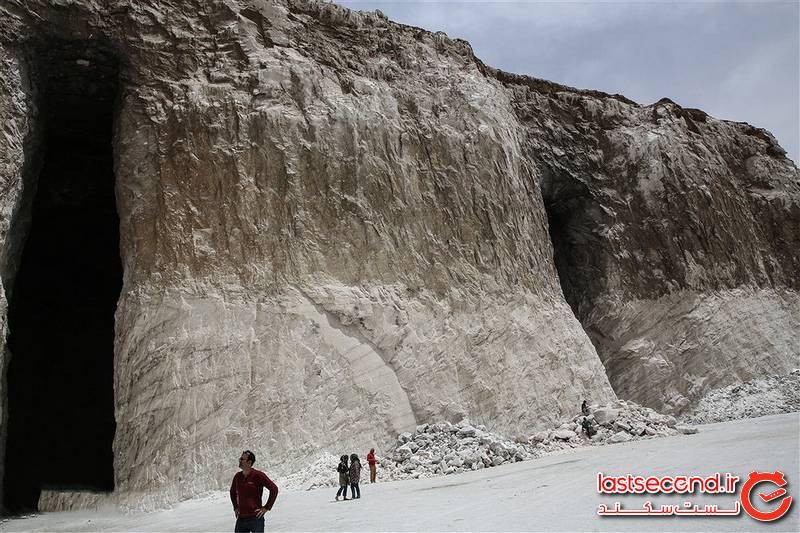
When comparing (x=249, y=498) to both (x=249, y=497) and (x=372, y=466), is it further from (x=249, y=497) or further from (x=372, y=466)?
(x=372, y=466)

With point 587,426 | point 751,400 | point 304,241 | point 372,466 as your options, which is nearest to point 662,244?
point 751,400

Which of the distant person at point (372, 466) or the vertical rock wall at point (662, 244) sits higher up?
the vertical rock wall at point (662, 244)

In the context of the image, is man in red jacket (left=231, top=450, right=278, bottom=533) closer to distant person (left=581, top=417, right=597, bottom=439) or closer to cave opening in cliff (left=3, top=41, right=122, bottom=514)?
distant person (left=581, top=417, right=597, bottom=439)

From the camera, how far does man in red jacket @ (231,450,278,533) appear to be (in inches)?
234

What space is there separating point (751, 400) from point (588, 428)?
7524 millimetres

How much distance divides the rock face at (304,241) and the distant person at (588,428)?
1.00 m

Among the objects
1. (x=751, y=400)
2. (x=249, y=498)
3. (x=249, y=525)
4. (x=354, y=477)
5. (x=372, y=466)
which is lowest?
(x=249, y=525)

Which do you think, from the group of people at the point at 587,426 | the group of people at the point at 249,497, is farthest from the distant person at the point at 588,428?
the group of people at the point at 249,497

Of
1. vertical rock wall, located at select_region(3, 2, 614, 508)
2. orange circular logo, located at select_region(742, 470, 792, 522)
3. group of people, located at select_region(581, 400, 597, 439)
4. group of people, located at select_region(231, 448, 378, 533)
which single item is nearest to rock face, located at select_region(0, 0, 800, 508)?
vertical rock wall, located at select_region(3, 2, 614, 508)

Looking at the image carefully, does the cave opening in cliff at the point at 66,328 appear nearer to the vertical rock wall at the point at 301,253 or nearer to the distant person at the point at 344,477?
the vertical rock wall at the point at 301,253

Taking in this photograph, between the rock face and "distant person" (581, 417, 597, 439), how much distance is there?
100 centimetres

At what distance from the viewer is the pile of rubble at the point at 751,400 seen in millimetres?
19500

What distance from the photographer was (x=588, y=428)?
15.3m

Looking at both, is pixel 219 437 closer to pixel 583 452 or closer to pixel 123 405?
pixel 123 405
